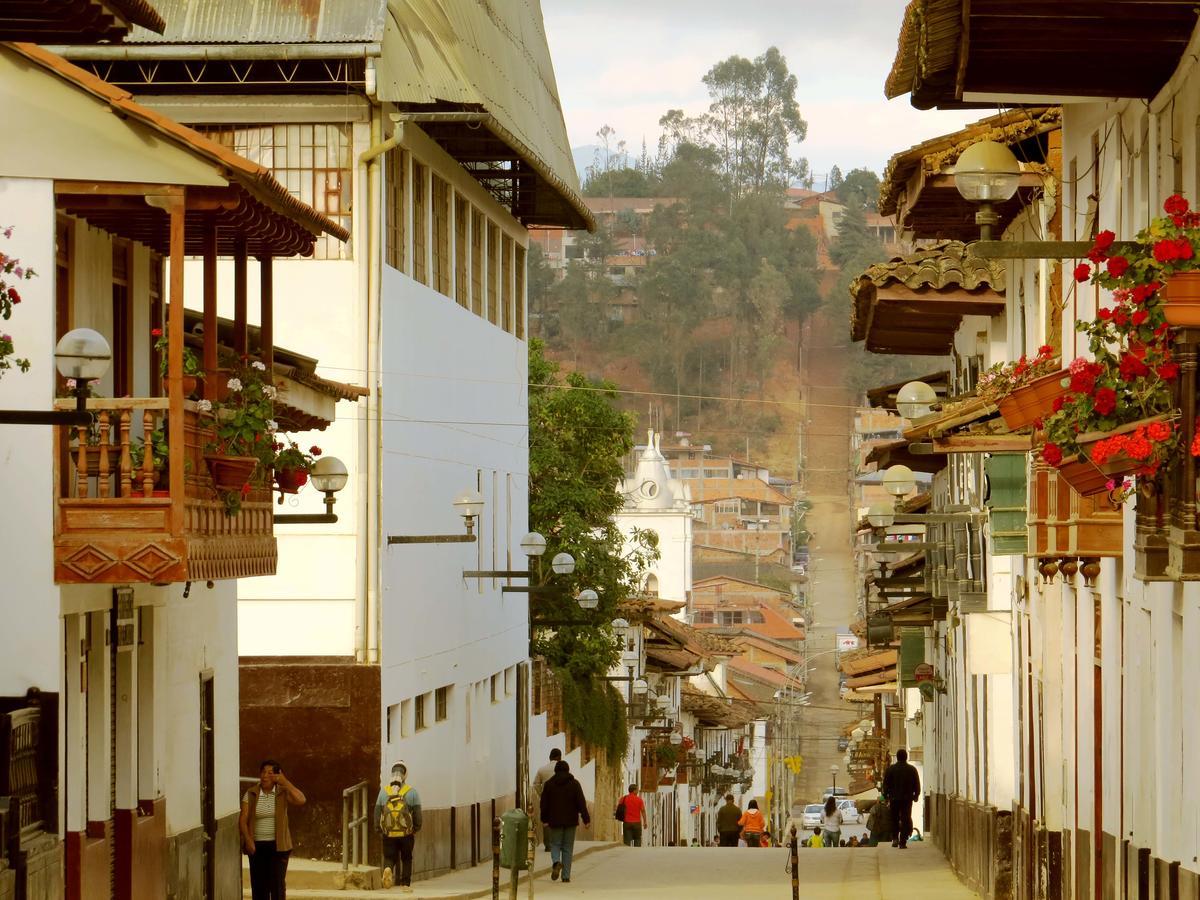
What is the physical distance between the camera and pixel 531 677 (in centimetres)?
3825

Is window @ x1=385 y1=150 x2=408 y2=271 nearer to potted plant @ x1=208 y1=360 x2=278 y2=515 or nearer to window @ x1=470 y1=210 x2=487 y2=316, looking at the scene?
window @ x1=470 y1=210 x2=487 y2=316

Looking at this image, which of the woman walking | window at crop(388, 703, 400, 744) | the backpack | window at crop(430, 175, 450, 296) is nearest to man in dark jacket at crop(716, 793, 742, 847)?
the woman walking

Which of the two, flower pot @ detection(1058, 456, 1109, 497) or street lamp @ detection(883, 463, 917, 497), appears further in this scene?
street lamp @ detection(883, 463, 917, 497)

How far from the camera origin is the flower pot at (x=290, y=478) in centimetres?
1802

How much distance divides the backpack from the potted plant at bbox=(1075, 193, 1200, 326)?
624 inches

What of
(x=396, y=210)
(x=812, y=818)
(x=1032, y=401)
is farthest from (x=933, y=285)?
(x=812, y=818)

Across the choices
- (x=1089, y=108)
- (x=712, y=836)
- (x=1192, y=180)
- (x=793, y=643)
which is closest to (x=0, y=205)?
(x=1089, y=108)

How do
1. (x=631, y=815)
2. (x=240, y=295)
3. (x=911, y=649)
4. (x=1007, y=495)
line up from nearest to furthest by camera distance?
(x=240, y=295) → (x=1007, y=495) → (x=911, y=649) → (x=631, y=815)

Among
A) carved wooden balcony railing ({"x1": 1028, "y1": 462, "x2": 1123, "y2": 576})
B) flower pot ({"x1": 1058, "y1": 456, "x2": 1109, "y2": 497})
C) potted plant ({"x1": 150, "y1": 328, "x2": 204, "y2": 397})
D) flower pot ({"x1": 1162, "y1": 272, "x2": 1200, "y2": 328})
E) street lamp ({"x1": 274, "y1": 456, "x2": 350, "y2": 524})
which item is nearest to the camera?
flower pot ({"x1": 1162, "y1": 272, "x2": 1200, "y2": 328})

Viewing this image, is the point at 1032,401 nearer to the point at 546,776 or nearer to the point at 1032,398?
the point at 1032,398

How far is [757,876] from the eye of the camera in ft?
90.4

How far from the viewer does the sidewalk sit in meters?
22.9

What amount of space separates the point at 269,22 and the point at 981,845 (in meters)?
11.6

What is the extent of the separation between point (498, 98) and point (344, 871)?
10.6 meters
